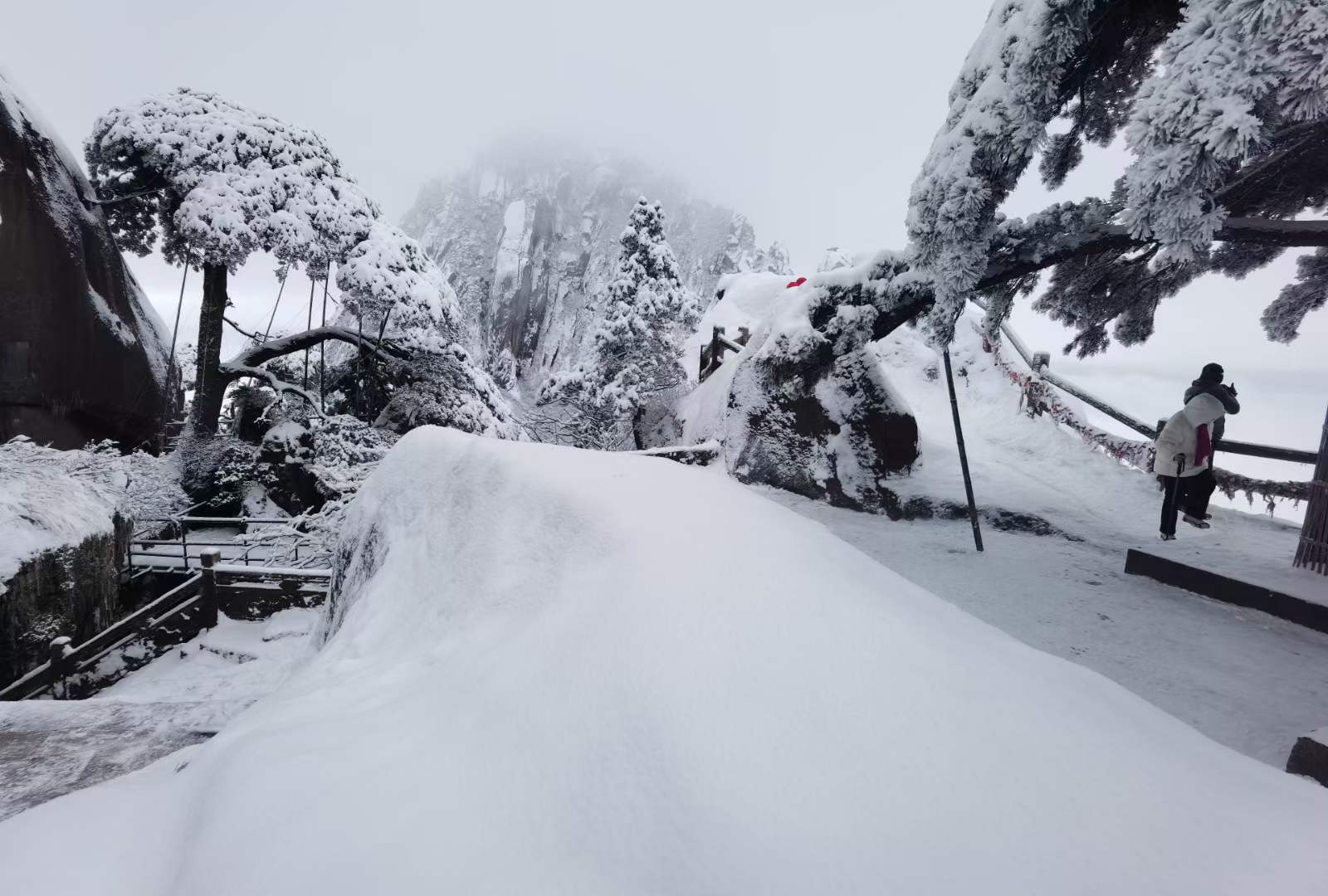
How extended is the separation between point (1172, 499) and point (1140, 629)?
284 cm

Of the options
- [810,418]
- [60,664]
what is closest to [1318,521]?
[810,418]

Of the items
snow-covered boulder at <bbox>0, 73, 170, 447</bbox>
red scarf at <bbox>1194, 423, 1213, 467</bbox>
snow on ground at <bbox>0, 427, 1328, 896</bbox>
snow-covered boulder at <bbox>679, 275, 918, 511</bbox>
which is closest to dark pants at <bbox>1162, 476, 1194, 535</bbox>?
red scarf at <bbox>1194, 423, 1213, 467</bbox>

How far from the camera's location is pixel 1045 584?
19.5 ft

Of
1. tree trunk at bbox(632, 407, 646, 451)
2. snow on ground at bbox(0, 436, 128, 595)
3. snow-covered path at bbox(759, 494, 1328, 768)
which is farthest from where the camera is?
tree trunk at bbox(632, 407, 646, 451)

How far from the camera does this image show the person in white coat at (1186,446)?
633cm

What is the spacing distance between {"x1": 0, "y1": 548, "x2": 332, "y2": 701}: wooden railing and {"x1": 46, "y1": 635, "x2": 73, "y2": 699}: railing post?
1.47ft

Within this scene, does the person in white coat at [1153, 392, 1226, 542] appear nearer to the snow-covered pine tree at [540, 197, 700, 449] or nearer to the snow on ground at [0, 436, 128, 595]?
the snow-covered pine tree at [540, 197, 700, 449]

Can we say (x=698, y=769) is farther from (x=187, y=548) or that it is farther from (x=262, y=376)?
(x=262, y=376)

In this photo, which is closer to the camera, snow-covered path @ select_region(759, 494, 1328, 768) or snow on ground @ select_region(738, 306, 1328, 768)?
snow-covered path @ select_region(759, 494, 1328, 768)

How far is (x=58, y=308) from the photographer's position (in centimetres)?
1282

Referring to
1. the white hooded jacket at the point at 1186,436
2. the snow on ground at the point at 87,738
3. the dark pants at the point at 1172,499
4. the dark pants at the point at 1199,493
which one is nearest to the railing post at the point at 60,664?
the snow on ground at the point at 87,738

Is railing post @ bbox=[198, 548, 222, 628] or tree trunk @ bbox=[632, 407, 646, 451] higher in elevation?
tree trunk @ bbox=[632, 407, 646, 451]

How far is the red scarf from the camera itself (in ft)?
20.8

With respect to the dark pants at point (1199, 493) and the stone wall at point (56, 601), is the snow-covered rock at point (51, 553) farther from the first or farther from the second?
the dark pants at point (1199, 493)
